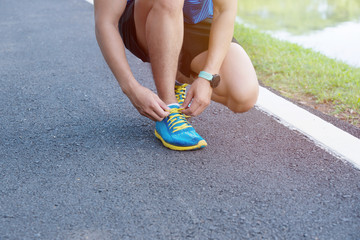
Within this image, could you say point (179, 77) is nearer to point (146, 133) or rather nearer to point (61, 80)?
point (146, 133)

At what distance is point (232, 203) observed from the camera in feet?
6.37

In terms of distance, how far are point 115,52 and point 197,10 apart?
1.87 ft

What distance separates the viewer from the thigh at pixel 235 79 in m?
2.47

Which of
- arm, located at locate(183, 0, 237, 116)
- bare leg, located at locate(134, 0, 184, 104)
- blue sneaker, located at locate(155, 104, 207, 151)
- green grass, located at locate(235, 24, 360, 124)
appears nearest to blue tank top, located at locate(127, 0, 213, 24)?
arm, located at locate(183, 0, 237, 116)

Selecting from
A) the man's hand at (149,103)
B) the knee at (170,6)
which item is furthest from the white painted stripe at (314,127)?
the knee at (170,6)

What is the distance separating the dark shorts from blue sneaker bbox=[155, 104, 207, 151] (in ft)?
1.29

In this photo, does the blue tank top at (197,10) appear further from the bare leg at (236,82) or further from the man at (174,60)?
the bare leg at (236,82)

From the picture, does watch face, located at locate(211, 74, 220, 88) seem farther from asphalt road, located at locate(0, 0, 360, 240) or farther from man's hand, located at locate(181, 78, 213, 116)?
asphalt road, located at locate(0, 0, 360, 240)

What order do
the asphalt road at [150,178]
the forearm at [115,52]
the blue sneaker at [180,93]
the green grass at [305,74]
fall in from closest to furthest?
1. the asphalt road at [150,178]
2. the forearm at [115,52]
3. the blue sneaker at [180,93]
4. the green grass at [305,74]

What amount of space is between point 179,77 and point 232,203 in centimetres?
116

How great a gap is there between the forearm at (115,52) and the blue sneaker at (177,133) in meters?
0.26

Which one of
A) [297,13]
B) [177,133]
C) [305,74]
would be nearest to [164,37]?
[177,133]

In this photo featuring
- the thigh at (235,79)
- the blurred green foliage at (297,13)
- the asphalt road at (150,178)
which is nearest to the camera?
the asphalt road at (150,178)

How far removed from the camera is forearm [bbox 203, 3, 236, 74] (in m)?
2.44
